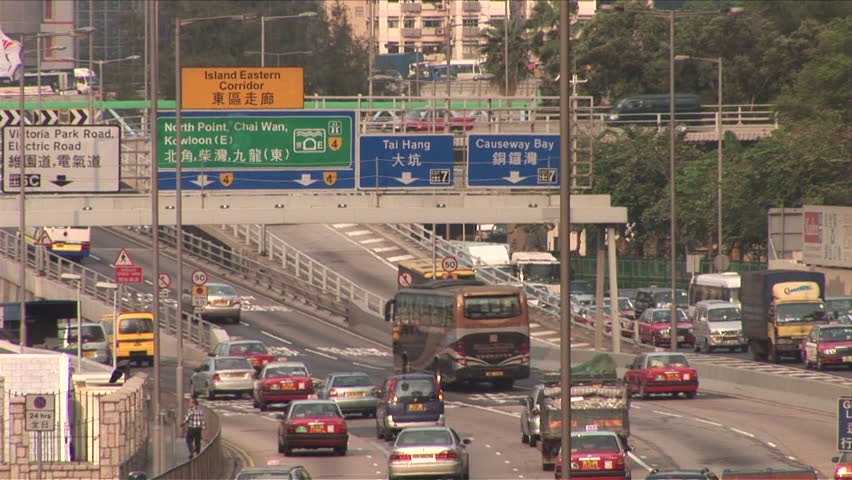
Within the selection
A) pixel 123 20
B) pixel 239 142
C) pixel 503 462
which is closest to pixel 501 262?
pixel 239 142

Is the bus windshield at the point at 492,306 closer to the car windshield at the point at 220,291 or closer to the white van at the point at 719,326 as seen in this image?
the white van at the point at 719,326

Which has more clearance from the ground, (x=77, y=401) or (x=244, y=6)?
(x=244, y=6)

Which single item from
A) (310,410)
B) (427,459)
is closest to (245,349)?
(310,410)

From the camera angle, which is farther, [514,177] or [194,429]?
[514,177]

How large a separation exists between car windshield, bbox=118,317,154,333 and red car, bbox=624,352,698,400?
60.8 ft

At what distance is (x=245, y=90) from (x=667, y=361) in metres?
15.1

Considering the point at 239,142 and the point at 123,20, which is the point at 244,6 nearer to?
the point at 123,20

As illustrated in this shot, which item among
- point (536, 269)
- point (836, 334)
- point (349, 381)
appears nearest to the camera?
point (349, 381)

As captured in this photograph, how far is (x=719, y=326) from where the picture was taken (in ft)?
200

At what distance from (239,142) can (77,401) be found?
17.5m

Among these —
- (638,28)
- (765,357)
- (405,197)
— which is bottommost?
(765,357)

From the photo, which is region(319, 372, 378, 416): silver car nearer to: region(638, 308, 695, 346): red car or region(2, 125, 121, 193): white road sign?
region(2, 125, 121, 193): white road sign

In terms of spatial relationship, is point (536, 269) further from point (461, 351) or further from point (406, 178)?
point (461, 351)

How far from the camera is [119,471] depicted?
31.6 meters
